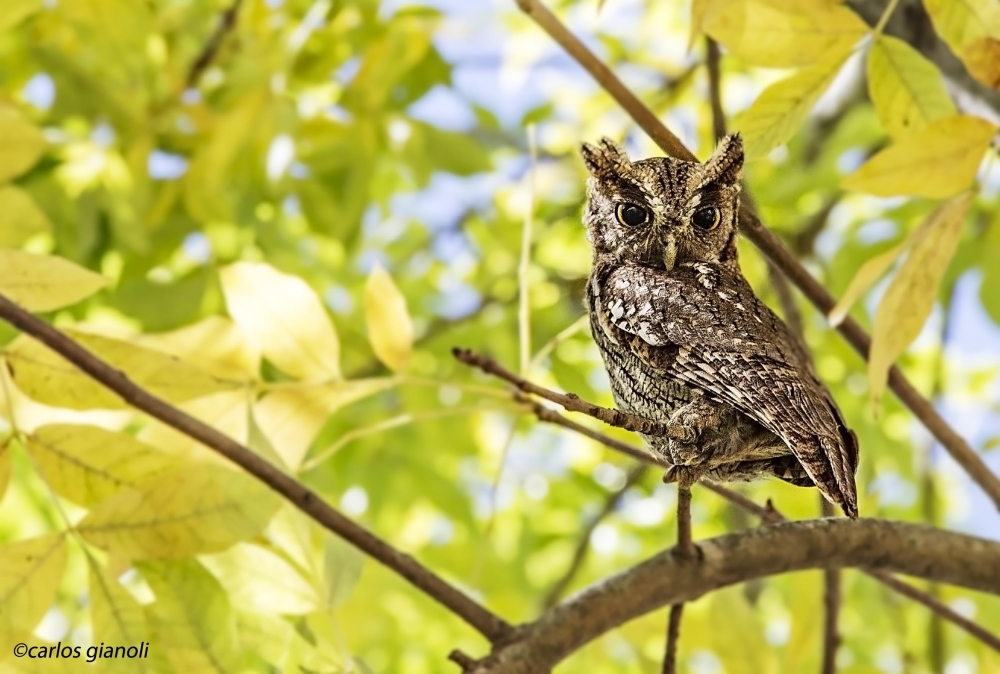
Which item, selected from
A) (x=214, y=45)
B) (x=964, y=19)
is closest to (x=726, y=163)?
(x=964, y=19)

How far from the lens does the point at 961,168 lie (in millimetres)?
1134

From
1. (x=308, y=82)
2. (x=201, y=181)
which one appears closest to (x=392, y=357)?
(x=201, y=181)

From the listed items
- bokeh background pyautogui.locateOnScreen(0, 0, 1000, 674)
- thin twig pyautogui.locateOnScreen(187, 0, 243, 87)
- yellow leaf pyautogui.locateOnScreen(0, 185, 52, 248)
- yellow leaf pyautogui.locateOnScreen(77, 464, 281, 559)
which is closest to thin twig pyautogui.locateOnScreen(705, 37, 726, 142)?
bokeh background pyautogui.locateOnScreen(0, 0, 1000, 674)

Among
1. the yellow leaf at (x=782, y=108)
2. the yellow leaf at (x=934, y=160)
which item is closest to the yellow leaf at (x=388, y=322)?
the yellow leaf at (x=782, y=108)

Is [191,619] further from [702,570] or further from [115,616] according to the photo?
[702,570]

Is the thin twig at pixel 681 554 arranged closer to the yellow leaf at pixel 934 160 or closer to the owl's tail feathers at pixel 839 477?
the owl's tail feathers at pixel 839 477

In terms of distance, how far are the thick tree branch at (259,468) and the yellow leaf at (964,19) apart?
0.86 meters

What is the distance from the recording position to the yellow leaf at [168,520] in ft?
4.16

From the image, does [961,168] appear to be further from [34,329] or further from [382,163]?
[382,163]

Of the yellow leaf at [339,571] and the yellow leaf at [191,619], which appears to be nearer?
the yellow leaf at [191,619]

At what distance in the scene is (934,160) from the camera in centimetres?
113

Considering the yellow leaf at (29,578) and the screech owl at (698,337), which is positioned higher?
the screech owl at (698,337)

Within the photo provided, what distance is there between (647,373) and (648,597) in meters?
0.44

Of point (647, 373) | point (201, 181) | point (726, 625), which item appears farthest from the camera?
point (201, 181)
